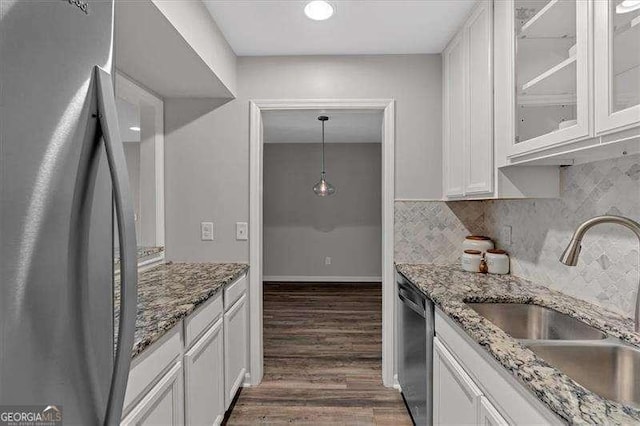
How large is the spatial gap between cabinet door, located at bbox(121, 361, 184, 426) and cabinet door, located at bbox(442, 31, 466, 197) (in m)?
1.82

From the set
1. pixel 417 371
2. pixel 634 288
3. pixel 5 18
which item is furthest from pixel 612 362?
pixel 5 18

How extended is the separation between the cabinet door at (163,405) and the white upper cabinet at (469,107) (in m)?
1.71

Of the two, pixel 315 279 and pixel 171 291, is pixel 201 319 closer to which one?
pixel 171 291

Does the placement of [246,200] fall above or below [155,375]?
above

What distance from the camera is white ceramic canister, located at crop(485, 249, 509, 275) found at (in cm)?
220

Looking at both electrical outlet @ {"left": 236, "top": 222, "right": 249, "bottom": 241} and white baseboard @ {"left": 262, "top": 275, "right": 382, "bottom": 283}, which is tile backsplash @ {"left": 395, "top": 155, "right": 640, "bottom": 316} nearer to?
electrical outlet @ {"left": 236, "top": 222, "right": 249, "bottom": 241}

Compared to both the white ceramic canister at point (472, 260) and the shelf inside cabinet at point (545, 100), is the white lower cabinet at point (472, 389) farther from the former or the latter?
the shelf inside cabinet at point (545, 100)

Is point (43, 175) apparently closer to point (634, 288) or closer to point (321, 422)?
point (634, 288)

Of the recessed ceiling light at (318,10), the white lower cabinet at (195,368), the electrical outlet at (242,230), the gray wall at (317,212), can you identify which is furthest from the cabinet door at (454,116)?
the gray wall at (317,212)

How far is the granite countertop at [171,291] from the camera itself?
122cm

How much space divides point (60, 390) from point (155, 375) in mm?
716

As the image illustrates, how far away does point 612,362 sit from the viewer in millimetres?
1212

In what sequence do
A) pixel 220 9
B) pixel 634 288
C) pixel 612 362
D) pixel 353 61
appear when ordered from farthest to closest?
pixel 353 61 < pixel 220 9 < pixel 634 288 < pixel 612 362

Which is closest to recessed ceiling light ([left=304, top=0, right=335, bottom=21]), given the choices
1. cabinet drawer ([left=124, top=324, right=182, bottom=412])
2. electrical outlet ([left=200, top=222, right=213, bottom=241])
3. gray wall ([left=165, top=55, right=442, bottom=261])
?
gray wall ([left=165, top=55, right=442, bottom=261])
